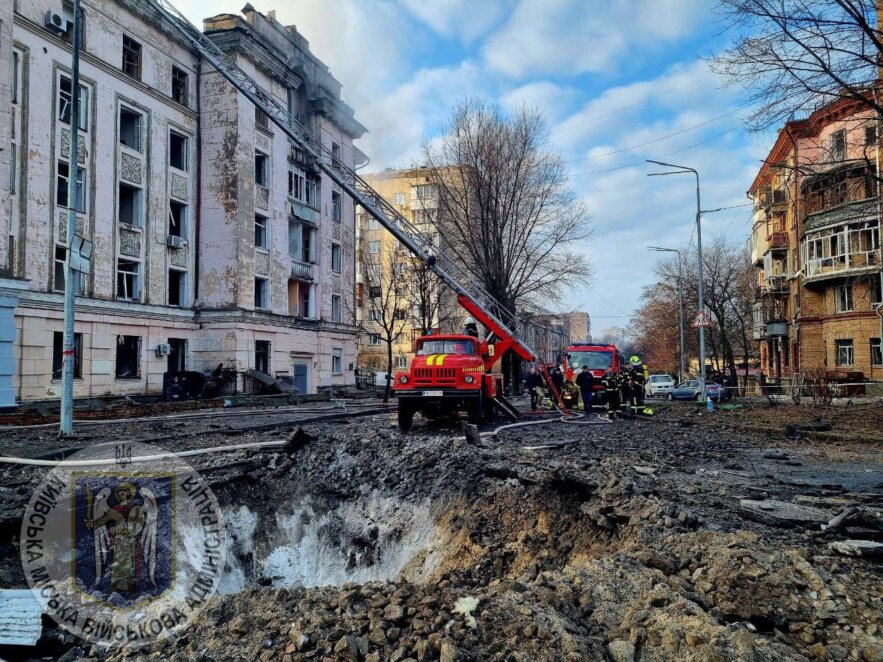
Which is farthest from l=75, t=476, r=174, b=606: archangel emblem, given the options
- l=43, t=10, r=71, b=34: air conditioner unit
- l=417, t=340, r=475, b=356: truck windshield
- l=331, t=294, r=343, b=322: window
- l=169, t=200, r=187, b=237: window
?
l=331, t=294, r=343, b=322: window

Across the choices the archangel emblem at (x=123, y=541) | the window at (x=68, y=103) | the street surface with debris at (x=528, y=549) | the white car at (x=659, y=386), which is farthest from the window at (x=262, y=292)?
the white car at (x=659, y=386)

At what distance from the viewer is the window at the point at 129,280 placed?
22281 mm

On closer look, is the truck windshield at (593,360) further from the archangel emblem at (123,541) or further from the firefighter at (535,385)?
the archangel emblem at (123,541)

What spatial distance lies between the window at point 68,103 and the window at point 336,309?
55.2ft

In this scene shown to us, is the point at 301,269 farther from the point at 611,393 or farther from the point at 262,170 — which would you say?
the point at 611,393

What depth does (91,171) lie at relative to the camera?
818 inches

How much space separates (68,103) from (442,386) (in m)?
17.8

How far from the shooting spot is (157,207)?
938 inches

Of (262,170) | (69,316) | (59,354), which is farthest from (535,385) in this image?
(262,170)

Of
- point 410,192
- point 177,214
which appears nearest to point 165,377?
point 177,214

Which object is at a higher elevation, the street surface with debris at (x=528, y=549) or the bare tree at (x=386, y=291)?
the bare tree at (x=386, y=291)

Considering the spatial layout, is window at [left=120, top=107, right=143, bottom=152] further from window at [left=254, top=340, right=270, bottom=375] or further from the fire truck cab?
the fire truck cab

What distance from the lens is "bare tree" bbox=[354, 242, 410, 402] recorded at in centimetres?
3191

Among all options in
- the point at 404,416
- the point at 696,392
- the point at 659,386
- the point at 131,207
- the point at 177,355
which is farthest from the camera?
the point at 659,386
